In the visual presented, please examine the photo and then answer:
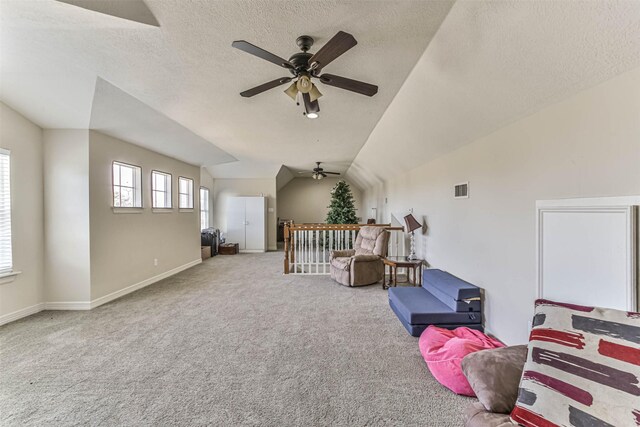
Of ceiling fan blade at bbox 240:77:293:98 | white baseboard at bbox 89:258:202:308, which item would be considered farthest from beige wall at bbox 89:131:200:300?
ceiling fan blade at bbox 240:77:293:98

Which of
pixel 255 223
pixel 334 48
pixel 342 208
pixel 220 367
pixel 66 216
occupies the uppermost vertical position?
pixel 334 48

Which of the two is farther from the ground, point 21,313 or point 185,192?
point 185,192

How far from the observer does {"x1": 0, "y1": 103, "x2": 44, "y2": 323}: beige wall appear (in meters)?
3.27

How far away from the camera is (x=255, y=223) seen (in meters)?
9.03

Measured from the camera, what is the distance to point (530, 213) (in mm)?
2279

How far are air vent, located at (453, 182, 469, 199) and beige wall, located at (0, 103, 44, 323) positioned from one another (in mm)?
5479

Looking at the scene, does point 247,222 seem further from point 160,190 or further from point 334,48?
point 334,48

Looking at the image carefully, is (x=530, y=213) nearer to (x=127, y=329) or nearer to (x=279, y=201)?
(x=127, y=329)

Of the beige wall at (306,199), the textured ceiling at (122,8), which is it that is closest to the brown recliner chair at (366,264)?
the textured ceiling at (122,8)

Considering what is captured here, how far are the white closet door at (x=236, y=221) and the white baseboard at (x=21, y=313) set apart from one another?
5.45 meters

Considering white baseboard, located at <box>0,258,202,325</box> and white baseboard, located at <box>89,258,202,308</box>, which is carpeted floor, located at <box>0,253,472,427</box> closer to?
white baseboard, located at <box>0,258,202,325</box>

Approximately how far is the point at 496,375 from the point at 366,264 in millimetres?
3418

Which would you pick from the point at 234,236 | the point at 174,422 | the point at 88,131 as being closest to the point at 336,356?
the point at 174,422

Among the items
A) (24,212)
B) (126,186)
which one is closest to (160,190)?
(126,186)
